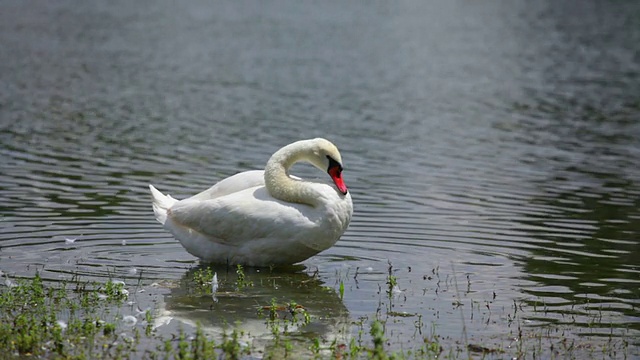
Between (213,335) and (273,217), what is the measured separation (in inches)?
111

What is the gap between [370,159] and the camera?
21.9 meters

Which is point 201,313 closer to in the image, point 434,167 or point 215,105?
point 434,167

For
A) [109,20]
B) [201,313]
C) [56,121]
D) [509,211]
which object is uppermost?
[109,20]

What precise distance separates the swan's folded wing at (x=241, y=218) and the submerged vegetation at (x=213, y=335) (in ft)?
3.83

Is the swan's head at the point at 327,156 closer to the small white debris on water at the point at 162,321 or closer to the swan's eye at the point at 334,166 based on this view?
the swan's eye at the point at 334,166

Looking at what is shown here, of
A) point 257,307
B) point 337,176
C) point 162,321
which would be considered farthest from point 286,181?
point 162,321

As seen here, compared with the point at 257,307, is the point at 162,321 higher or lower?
lower

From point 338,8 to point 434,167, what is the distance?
2112 inches

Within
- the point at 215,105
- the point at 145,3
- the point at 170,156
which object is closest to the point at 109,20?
the point at 145,3

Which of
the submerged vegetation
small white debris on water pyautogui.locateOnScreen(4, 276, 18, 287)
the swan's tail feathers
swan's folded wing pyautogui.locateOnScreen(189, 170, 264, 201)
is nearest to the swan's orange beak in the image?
swan's folded wing pyautogui.locateOnScreen(189, 170, 264, 201)

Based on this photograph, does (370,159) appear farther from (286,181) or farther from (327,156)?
(286,181)

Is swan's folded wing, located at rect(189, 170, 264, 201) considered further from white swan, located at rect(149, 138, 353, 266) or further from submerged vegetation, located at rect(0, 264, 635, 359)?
submerged vegetation, located at rect(0, 264, 635, 359)

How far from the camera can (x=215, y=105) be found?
97.7 ft

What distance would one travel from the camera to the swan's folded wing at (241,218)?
12295 millimetres
